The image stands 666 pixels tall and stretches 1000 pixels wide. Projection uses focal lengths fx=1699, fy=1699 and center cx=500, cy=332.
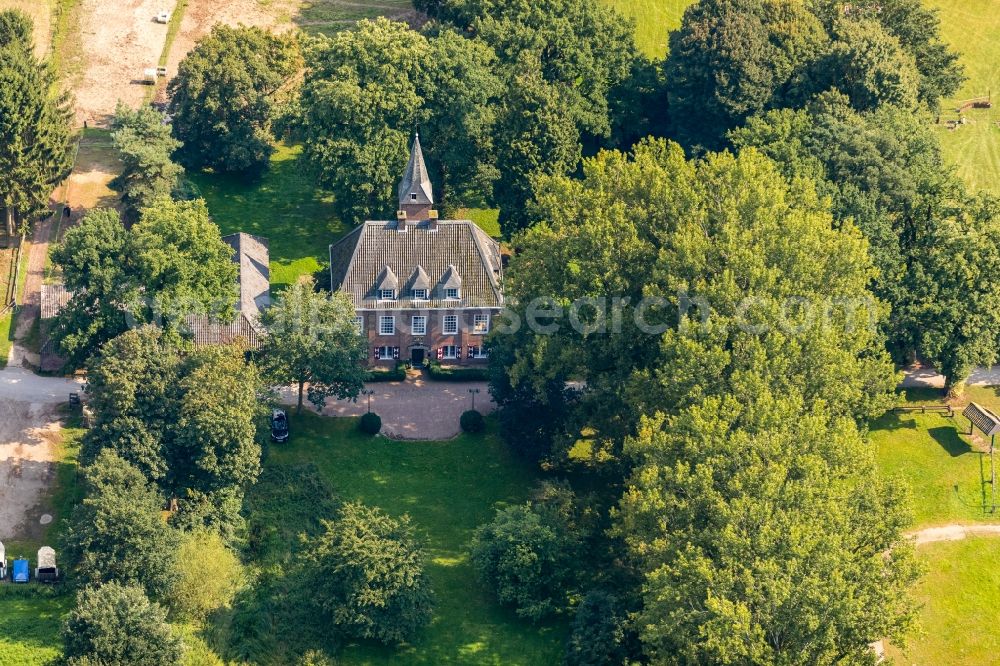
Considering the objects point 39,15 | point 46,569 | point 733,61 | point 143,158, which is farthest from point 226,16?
point 46,569

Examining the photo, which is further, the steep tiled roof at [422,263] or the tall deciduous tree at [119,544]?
the steep tiled roof at [422,263]

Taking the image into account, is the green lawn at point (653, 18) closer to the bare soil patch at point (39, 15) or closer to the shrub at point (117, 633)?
the bare soil patch at point (39, 15)

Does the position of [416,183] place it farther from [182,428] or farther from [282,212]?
[182,428]

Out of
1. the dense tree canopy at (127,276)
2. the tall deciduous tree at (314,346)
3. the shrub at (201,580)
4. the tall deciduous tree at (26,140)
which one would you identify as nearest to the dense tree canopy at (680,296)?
the tall deciduous tree at (314,346)

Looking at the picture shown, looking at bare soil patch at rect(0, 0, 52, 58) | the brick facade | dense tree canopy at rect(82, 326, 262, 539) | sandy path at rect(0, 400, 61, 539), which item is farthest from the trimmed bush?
bare soil patch at rect(0, 0, 52, 58)

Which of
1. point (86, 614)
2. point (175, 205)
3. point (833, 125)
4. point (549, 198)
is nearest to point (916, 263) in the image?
point (833, 125)

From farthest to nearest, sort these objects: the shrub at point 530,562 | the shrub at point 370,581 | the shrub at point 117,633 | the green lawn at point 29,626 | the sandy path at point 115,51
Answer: the sandy path at point 115,51
the shrub at point 530,562
the shrub at point 370,581
the green lawn at point 29,626
the shrub at point 117,633
